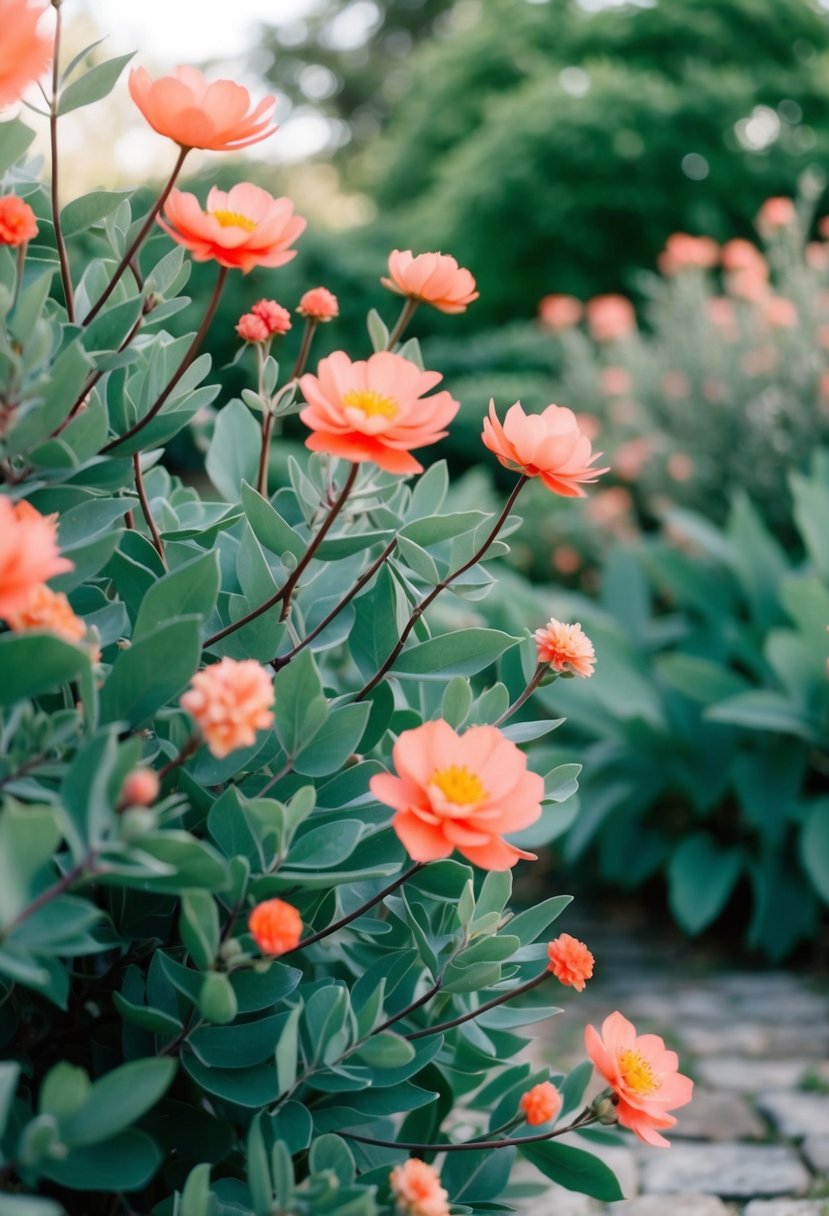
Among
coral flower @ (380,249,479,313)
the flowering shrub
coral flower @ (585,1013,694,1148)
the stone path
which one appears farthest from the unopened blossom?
the stone path

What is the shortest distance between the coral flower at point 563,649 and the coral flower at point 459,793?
194 mm

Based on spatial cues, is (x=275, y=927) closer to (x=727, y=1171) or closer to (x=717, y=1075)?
(x=727, y=1171)

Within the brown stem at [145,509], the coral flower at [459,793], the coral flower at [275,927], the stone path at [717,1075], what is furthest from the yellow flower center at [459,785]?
the stone path at [717,1075]

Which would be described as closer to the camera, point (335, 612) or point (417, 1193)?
point (417, 1193)

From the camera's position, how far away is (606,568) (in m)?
3.51

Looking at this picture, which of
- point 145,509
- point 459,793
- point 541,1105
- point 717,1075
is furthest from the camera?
point 717,1075

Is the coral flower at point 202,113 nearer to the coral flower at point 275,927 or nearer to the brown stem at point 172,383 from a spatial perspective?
the brown stem at point 172,383

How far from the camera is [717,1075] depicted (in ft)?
7.32

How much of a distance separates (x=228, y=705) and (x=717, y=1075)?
74.5 inches

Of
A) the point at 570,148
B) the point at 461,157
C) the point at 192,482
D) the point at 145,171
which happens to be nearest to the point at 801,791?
the point at 192,482

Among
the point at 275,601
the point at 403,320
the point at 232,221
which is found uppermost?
the point at 232,221

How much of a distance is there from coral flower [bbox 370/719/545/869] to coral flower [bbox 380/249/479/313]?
42 centimetres

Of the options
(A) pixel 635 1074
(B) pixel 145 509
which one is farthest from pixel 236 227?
(A) pixel 635 1074

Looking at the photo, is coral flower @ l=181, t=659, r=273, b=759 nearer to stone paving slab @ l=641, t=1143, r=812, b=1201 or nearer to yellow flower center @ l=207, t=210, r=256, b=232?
yellow flower center @ l=207, t=210, r=256, b=232
